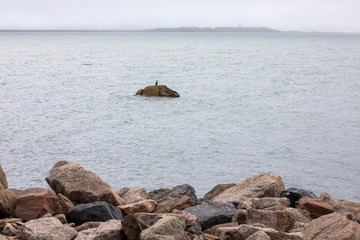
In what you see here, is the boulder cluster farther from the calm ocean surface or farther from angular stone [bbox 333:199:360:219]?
the calm ocean surface

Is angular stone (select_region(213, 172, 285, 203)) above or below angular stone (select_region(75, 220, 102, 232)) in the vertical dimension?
below

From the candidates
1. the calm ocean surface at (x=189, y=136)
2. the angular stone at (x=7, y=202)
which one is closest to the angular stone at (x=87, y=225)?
the angular stone at (x=7, y=202)

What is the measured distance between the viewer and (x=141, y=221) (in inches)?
365

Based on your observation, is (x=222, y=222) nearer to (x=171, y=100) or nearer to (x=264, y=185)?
(x=264, y=185)

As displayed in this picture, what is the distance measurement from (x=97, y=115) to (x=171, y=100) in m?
8.67

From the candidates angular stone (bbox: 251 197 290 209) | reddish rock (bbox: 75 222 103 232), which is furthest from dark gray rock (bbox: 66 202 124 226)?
angular stone (bbox: 251 197 290 209)

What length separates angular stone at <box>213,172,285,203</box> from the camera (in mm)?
13891

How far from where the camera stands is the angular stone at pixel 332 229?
9281 mm

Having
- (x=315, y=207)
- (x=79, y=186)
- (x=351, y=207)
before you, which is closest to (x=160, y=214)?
(x=79, y=186)

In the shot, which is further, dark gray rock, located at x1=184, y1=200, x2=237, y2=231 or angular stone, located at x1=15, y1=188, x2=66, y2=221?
dark gray rock, located at x1=184, y1=200, x2=237, y2=231

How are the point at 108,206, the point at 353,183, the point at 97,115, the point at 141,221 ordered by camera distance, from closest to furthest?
1. the point at 141,221
2. the point at 108,206
3. the point at 353,183
4. the point at 97,115

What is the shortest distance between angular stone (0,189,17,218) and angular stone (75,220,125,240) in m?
2.59

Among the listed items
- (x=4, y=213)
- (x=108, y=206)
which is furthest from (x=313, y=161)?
(x=4, y=213)

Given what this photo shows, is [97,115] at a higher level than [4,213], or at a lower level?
lower
